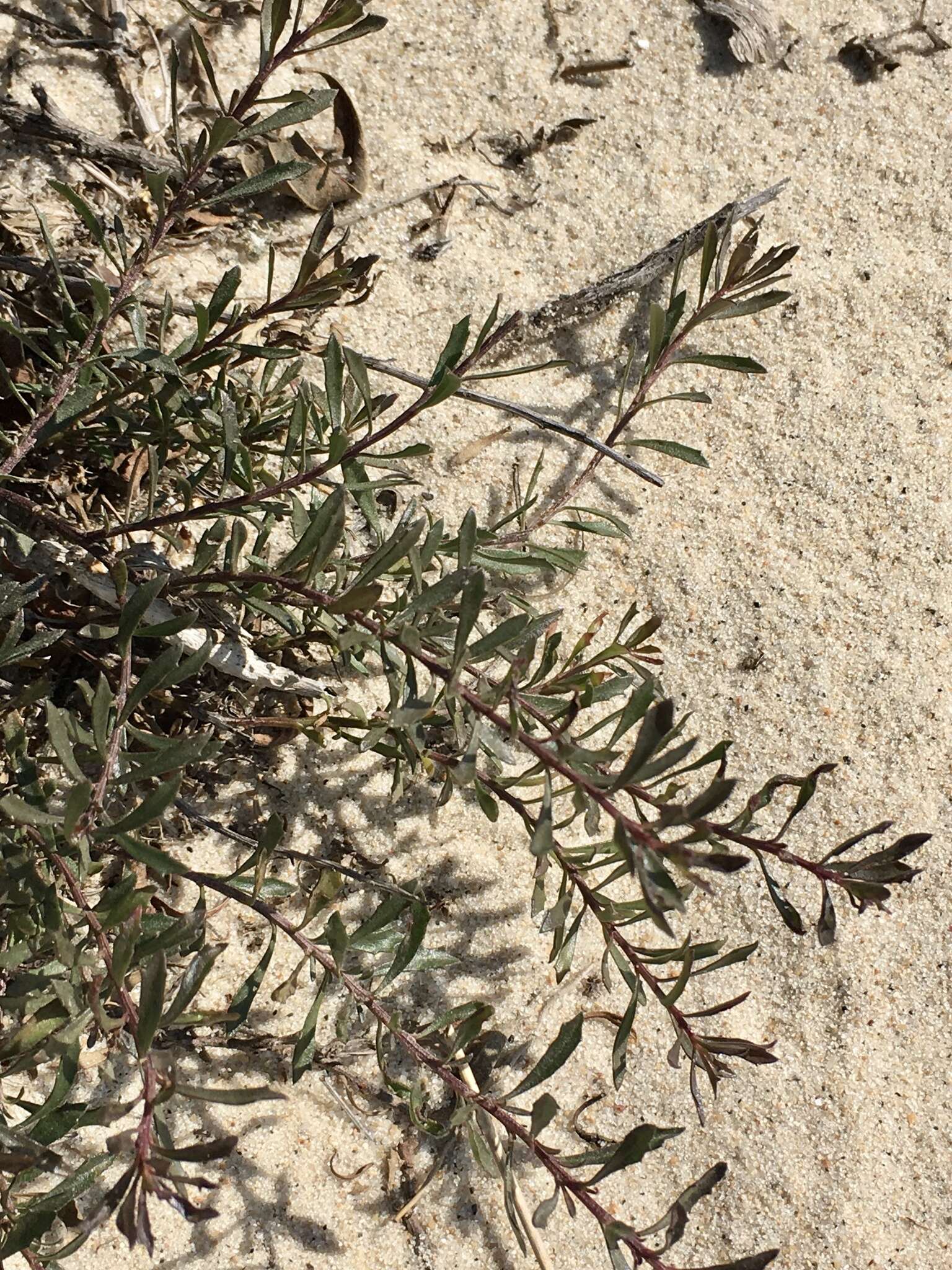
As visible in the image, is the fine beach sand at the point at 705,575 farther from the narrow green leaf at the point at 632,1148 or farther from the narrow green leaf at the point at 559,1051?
the narrow green leaf at the point at 632,1148

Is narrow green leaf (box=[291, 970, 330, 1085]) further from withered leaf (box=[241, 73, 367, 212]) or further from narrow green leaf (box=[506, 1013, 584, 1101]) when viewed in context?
withered leaf (box=[241, 73, 367, 212])

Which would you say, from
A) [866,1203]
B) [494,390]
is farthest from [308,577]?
[866,1203]

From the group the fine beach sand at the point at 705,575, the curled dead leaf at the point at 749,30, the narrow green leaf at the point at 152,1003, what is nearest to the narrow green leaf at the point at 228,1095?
the narrow green leaf at the point at 152,1003

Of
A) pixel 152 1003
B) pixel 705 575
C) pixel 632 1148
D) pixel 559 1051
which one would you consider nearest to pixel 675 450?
pixel 705 575

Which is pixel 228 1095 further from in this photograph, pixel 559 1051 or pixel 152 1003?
pixel 559 1051

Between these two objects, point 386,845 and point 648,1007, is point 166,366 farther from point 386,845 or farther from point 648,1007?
point 648,1007

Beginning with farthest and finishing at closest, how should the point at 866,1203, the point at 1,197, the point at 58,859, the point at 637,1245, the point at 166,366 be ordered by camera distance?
the point at 1,197, the point at 866,1203, the point at 166,366, the point at 58,859, the point at 637,1245

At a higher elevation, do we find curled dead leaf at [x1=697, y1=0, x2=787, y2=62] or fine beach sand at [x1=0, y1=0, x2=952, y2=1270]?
curled dead leaf at [x1=697, y1=0, x2=787, y2=62]

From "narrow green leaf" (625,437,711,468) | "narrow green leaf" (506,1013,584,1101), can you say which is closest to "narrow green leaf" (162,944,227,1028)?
"narrow green leaf" (506,1013,584,1101)
